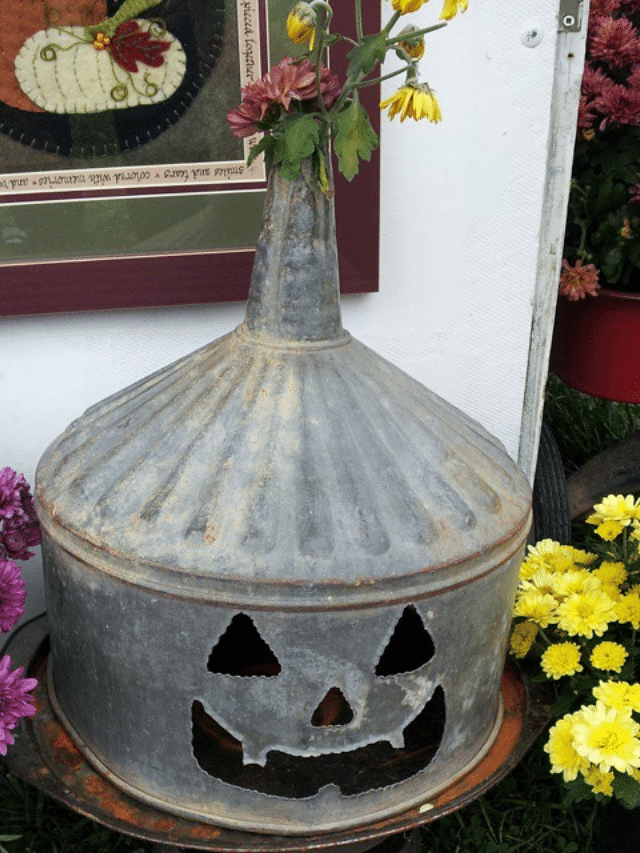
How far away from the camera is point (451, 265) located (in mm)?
2105

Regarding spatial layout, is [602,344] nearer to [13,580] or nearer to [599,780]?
[599,780]

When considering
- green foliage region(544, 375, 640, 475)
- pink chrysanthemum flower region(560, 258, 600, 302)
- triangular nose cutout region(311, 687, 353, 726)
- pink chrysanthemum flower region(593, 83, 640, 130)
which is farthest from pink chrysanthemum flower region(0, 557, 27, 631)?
green foliage region(544, 375, 640, 475)

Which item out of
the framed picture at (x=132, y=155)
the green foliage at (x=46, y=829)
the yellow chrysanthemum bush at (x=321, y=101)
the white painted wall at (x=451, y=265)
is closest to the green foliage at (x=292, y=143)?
the yellow chrysanthemum bush at (x=321, y=101)

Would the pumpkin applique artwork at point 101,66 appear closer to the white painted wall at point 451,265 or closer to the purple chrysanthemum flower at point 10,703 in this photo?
the white painted wall at point 451,265

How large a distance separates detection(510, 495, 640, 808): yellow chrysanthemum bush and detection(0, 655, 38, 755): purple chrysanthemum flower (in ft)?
2.91

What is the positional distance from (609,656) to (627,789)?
0.23 m

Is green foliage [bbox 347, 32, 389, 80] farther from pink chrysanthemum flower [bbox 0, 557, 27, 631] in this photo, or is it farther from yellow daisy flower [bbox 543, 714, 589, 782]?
yellow daisy flower [bbox 543, 714, 589, 782]

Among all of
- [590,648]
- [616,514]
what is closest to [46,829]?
[590,648]

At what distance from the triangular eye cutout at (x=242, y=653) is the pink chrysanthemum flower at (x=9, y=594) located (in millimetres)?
396

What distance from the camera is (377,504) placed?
1.42 meters

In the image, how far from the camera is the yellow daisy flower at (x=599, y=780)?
1614mm

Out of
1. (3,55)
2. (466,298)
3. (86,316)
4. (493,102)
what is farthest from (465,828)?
(3,55)

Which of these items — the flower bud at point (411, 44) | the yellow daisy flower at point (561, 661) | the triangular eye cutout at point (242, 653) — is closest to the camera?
the flower bud at point (411, 44)

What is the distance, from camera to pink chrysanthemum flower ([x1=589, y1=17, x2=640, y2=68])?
84.5 inches
